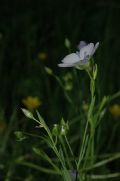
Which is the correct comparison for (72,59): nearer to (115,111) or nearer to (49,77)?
(115,111)

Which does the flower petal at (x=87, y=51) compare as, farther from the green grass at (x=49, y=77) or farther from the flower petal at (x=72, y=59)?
the green grass at (x=49, y=77)

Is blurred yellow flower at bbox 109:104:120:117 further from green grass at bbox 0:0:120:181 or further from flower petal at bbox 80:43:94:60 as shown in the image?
flower petal at bbox 80:43:94:60

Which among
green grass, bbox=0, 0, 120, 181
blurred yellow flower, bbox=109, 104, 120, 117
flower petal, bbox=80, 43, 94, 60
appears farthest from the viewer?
blurred yellow flower, bbox=109, 104, 120, 117

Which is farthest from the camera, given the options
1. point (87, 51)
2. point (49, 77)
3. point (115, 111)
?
point (49, 77)

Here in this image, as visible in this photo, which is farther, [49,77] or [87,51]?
[49,77]

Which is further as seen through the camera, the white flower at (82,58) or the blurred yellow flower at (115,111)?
the blurred yellow flower at (115,111)

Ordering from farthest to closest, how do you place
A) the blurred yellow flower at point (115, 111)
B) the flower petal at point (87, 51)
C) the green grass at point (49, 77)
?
the blurred yellow flower at point (115, 111) < the green grass at point (49, 77) < the flower petal at point (87, 51)

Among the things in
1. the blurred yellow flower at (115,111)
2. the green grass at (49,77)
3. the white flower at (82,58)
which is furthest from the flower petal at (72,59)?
the blurred yellow flower at (115,111)

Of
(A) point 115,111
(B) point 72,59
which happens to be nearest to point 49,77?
(A) point 115,111

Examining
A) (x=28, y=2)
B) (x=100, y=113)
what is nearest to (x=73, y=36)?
(x=28, y=2)

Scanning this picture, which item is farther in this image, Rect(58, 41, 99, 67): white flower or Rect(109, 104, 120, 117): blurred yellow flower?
Rect(109, 104, 120, 117): blurred yellow flower

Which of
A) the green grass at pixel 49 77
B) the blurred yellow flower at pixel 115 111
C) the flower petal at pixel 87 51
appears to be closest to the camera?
the flower petal at pixel 87 51

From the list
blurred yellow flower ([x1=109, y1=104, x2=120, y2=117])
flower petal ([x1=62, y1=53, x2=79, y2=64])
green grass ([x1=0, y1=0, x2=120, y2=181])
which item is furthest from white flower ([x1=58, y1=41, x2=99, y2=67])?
blurred yellow flower ([x1=109, y1=104, x2=120, y2=117])
